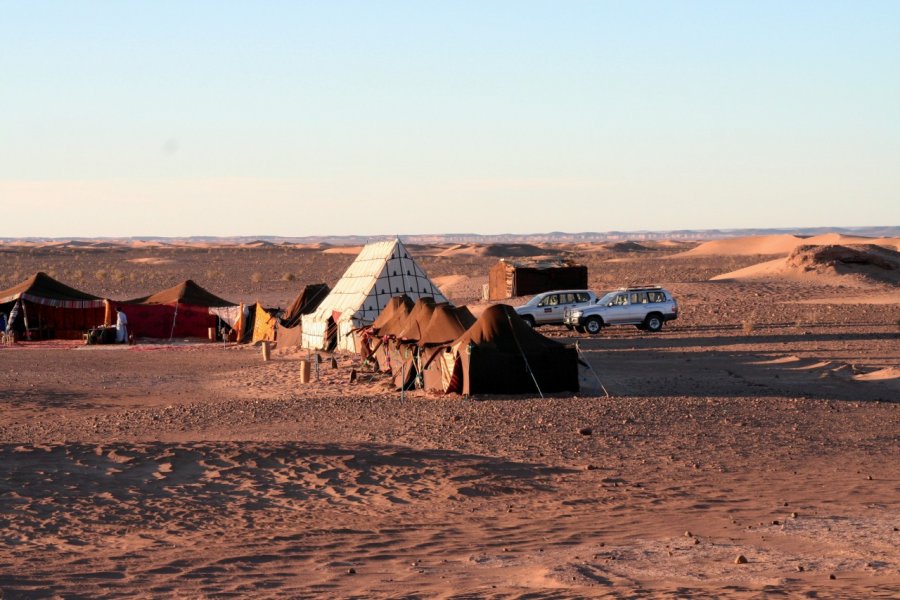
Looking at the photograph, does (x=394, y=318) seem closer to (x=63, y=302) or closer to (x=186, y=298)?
(x=186, y=298)

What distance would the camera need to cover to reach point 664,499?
13531mm

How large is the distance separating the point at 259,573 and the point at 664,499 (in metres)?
5.01

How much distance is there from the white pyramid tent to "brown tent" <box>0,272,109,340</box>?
8959 mm

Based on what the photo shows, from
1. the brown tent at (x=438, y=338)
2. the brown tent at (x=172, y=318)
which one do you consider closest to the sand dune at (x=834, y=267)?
the brown tent at (x=172, y=318)

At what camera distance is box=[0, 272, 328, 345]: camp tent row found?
128ft

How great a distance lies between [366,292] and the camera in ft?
109

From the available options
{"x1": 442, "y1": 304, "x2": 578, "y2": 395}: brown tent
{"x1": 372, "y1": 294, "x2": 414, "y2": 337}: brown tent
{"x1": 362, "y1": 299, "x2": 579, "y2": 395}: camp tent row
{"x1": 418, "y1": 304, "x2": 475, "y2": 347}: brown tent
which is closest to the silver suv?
{"x1": 372, "y1": 294, "x2": 414, "y2": 337}: brown tent

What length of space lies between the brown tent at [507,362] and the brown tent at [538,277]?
76.9ft

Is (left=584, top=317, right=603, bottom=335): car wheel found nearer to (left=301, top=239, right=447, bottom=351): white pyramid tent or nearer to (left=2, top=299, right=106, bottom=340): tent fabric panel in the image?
(left=301, top=239, right=447, bottom=351): white pyramid tent

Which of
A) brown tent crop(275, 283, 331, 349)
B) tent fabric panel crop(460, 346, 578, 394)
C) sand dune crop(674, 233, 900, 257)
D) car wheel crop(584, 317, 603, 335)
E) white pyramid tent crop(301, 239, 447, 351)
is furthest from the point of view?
sand dune crop(674, 233, 900, 257)

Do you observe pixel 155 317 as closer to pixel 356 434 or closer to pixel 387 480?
pixel 356 434

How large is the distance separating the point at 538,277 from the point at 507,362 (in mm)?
25541

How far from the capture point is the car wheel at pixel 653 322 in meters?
36.7

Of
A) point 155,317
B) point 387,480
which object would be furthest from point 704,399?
point 155,317
